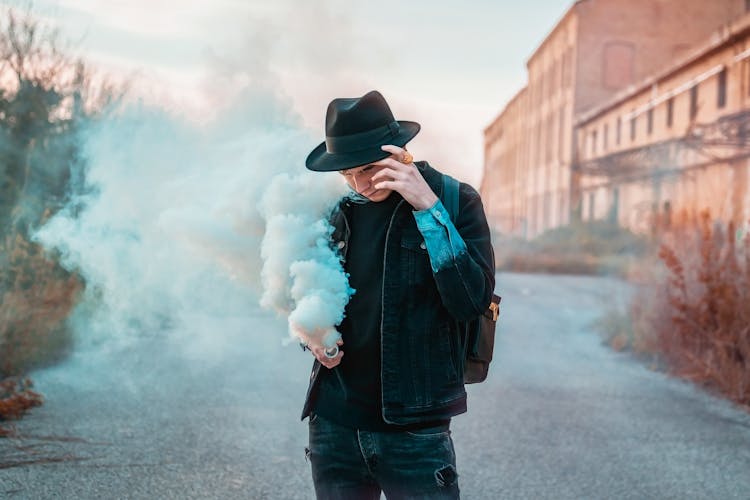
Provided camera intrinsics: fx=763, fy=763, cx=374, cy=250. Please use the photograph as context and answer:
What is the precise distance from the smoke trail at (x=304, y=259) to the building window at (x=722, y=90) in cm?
2329

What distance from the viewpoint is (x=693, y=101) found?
25.0 m

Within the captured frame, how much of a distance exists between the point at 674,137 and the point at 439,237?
26215mm

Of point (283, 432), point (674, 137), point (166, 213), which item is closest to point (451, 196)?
point (166, 213)

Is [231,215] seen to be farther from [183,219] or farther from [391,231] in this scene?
[391,231]

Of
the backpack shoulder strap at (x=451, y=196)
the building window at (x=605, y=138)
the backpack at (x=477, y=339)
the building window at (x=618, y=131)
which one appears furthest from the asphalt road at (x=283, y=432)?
the building window at (x=605, y=138)

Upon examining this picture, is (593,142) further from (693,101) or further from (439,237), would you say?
(439,237)

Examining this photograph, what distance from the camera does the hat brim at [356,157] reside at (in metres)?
2.24

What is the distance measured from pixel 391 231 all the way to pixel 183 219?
3.31ft

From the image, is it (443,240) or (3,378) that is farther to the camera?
(3,378)

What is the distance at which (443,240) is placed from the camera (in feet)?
7.05

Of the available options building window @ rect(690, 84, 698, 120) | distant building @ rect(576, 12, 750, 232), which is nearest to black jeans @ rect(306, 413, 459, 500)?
distant building @ rect(576, 12, 750, 232)

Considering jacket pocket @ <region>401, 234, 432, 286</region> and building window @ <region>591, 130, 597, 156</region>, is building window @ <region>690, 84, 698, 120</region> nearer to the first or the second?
building window @ <region>591, 130, 597, 156</region>

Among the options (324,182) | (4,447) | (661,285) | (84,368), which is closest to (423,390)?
(324,182)

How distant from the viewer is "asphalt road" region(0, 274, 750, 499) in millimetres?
4520
